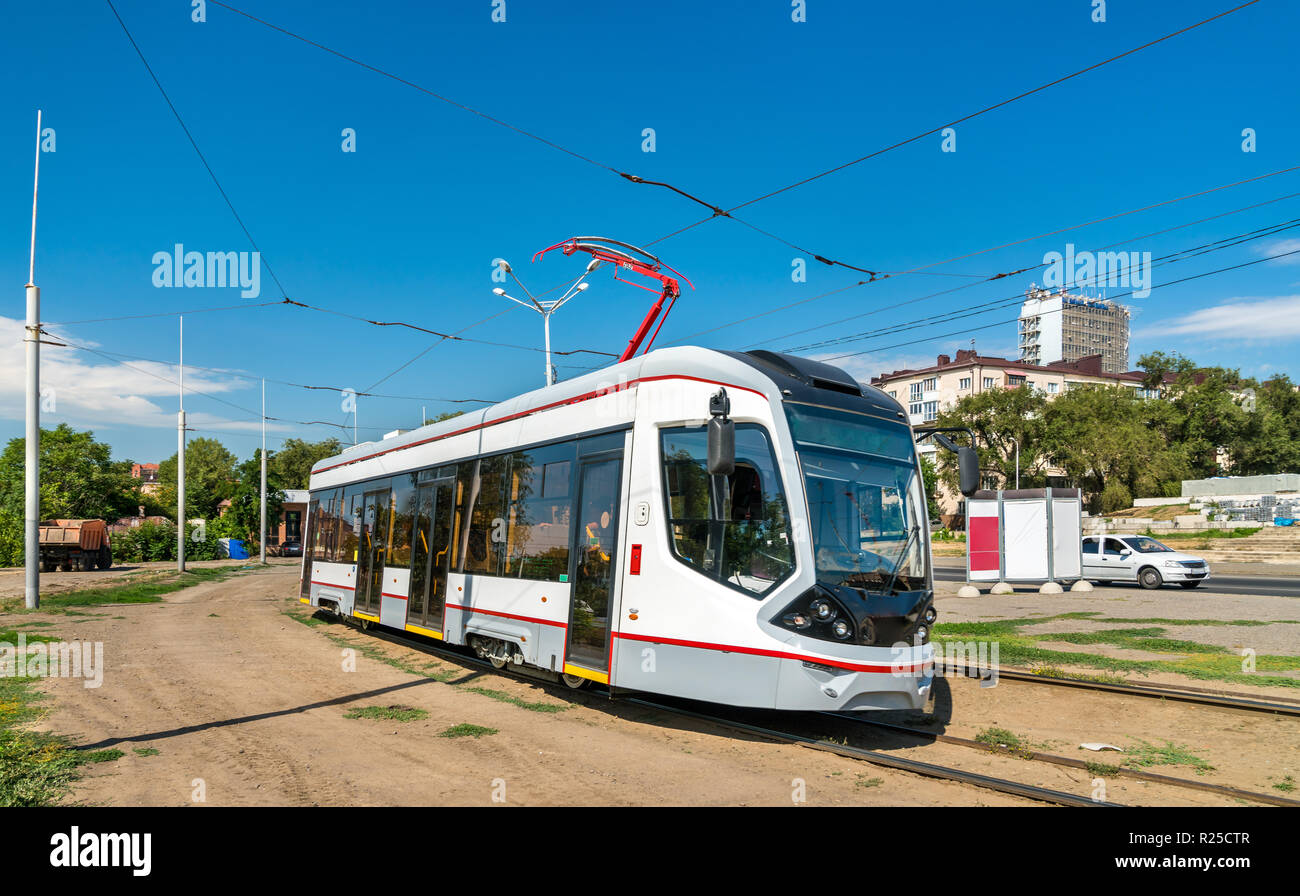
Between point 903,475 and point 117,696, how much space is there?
905 centimetres

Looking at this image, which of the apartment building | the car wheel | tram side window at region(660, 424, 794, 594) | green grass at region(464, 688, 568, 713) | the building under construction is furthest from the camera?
the building under construction

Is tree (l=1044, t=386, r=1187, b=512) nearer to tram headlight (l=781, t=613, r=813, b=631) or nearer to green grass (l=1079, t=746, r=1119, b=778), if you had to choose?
green grass (l=1079, t=746, r=1119, b=778)

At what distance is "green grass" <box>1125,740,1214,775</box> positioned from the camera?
693cm

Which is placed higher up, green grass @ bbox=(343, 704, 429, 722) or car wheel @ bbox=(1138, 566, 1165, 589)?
green grass @ bbox=(343, 704, 429, 722)

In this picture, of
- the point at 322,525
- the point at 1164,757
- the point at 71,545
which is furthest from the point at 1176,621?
the point at 71,545

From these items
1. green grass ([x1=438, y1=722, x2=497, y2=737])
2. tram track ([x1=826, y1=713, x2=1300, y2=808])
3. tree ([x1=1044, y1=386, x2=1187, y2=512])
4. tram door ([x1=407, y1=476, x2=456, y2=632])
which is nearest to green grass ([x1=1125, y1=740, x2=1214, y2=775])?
tram track ([x1=826, y1=713, x2=1300, y2=808])

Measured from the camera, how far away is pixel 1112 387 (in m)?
67.4

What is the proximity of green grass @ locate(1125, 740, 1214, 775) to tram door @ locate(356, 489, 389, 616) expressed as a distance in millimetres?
11513

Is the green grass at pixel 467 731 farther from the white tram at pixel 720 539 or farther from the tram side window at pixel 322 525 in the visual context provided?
the tram side window at pixel 322 525

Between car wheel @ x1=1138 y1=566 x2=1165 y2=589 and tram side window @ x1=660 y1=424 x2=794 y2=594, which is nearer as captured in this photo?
tram side window @ x1=660 y1=424 x2=794 y2=594

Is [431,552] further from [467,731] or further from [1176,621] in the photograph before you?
[1176,621]

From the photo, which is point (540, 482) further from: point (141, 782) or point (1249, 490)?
point (1249, 490)

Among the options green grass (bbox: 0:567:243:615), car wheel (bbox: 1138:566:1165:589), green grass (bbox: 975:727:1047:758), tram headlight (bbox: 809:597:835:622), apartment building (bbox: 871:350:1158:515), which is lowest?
green grass (bbox: 0:567:243:615)
